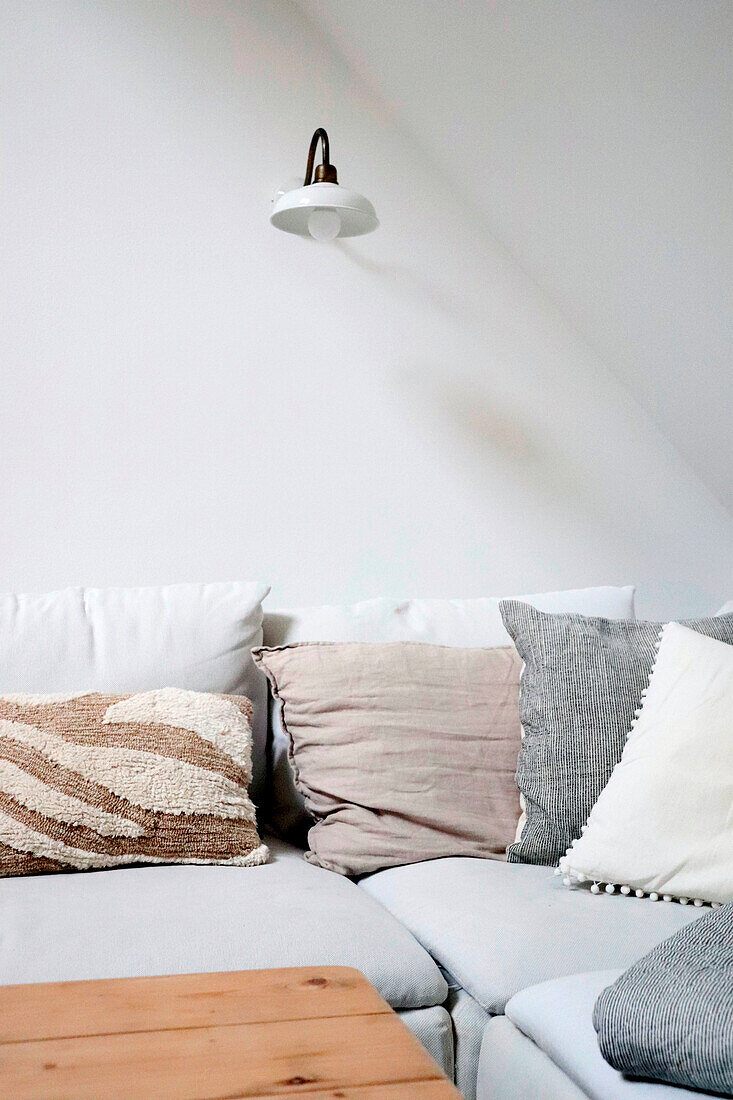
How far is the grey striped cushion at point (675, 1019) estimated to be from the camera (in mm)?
842

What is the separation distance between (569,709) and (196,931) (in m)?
0.71

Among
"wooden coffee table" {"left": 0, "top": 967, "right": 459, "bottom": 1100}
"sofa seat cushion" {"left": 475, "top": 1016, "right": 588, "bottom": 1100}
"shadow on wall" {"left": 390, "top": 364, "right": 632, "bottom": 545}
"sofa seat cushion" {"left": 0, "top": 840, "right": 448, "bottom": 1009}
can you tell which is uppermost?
"shadow on wall" {"left": 390, "top": 364, "right": 632, "bottom": 545}

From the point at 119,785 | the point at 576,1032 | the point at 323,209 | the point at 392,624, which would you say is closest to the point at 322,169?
the point at 323,209

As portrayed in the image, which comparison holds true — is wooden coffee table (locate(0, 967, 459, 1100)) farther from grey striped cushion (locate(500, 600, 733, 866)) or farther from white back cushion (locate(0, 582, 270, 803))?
white back cushion (locate(0, 582, 270, 803))

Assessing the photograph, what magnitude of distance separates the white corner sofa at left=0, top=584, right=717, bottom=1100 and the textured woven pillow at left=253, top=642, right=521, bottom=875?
0.05 meters

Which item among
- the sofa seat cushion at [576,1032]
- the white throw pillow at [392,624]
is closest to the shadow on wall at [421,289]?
the white throw pillow at [392,624]

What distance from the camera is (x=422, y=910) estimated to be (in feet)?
4.50

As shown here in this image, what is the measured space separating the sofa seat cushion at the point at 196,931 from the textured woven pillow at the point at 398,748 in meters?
0.18

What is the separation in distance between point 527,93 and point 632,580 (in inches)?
46.8

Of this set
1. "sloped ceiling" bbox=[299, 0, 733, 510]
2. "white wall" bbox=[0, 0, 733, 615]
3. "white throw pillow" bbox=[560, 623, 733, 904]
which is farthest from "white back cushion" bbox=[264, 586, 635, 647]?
"sloped ceiling" bbox=[299, 0, 733, 510]

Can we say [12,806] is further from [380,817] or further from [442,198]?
[442,198]

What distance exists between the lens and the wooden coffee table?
2.38ft

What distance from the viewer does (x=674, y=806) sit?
55.2 inches

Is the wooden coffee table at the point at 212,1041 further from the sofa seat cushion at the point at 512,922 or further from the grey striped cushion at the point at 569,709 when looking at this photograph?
the grey striped cushion at the point at 569,709
